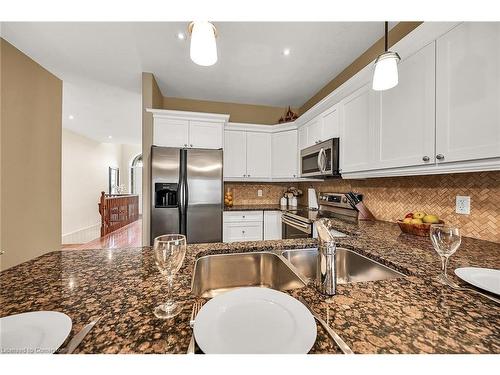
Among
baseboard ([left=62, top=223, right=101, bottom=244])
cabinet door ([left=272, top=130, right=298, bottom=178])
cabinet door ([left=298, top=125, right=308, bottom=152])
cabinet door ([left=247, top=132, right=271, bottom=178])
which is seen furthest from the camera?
baseboard ([left=62, top=223, right=101, bottom=244])

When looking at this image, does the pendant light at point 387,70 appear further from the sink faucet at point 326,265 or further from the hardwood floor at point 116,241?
the hardwood floor at point 116,241

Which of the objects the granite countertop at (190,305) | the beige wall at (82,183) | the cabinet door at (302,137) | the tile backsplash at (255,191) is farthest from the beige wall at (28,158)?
the cabinet door at (302,137)

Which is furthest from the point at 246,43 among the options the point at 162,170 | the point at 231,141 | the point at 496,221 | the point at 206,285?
the point at 496,221

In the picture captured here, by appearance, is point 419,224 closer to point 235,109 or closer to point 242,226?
point 242,226

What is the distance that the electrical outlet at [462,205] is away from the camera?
1358 mm

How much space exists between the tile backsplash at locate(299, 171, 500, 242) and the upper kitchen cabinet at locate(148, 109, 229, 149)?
6.55ft

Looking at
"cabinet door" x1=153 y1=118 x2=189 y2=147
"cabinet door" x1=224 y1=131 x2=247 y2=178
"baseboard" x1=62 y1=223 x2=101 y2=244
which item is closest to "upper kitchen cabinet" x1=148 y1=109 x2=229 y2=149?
"cabinet door" x1=153 y1=118 x2=189 y2=147

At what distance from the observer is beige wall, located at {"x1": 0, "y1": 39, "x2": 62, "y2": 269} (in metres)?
2.13

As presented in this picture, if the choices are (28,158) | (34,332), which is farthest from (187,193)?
(34,332)

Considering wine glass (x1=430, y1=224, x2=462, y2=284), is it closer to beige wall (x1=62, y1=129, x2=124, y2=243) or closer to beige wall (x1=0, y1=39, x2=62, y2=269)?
beige wall (x1=0, y1=39, x2=62, y2=269)

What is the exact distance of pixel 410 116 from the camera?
4.63 ft

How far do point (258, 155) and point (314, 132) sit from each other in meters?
1.02
